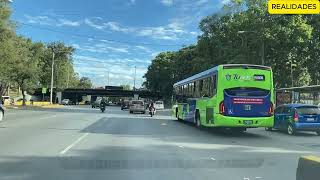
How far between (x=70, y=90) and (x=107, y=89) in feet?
44.1

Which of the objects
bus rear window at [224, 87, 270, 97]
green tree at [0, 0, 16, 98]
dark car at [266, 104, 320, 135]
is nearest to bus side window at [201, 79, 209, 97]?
bus rear window at [224, 87, 270, 97]

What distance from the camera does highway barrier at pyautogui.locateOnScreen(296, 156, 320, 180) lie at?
7.11 metres

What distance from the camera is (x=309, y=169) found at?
730 cm

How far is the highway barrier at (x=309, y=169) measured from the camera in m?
7.11

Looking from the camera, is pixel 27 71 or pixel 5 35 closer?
pixel 5 35

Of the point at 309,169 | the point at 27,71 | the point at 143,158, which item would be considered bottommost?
the point at 143,158

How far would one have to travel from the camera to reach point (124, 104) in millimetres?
82375

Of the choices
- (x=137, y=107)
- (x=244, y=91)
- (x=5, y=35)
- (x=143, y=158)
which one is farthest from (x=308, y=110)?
(x=5, y=35)

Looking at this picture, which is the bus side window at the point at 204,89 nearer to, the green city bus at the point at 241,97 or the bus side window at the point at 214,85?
the bus side window at the point at 214,85

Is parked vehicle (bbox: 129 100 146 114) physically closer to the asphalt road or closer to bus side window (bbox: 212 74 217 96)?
bus side window (bbox: 212 74 217 96)

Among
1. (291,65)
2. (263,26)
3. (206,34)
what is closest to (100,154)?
(263,26)

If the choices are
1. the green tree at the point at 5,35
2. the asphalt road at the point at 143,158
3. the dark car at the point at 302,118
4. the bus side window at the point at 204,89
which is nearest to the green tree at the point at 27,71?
the green tree at the point at 5,35

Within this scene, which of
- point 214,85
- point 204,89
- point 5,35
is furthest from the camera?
point 5,35

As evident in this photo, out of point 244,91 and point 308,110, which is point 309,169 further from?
point 308,110
